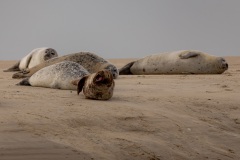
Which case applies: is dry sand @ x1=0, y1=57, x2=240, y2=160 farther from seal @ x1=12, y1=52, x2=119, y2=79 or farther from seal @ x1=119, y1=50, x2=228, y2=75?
seal @ x1=119, y1=50, x2=228, y2=75

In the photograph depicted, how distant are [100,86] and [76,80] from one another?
878mm

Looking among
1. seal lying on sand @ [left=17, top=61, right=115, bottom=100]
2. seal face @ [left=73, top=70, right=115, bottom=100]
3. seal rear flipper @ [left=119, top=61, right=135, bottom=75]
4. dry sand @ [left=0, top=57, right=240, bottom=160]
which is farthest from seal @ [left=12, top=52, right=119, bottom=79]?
seal face @ [left=73, top=70, right=115, bottom=100]

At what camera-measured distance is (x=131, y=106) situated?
5258mm

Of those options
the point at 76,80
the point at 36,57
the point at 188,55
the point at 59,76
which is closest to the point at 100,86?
the point at 76,80

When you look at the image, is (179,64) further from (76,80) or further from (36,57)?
(76,80)

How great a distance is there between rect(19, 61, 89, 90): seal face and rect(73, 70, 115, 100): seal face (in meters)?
1.22

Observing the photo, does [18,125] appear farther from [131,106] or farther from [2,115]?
[131,106]

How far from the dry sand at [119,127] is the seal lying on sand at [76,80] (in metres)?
0.15

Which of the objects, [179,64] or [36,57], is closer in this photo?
[179,64]

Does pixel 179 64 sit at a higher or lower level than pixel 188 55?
lower

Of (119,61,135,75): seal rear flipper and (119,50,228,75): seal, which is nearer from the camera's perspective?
(119,50,228,75): seal

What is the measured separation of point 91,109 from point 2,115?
3.06ft

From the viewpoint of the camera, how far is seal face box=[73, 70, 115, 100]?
227 inches

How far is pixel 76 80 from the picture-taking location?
662 cm
